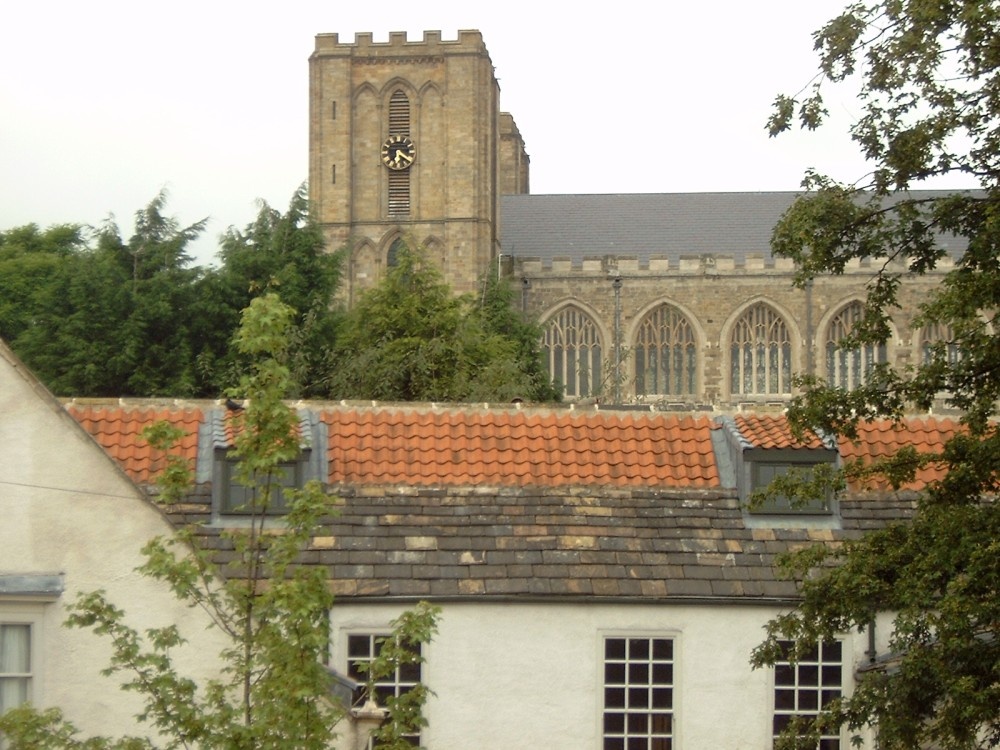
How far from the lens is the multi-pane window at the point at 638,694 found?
14539 millimetres

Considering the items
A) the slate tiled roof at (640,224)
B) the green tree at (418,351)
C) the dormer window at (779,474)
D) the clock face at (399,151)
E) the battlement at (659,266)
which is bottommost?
the dormer window at (779,474)

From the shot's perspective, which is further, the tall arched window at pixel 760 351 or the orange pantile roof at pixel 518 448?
the tall arched window at pixel 760 351

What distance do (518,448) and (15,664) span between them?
5.65m

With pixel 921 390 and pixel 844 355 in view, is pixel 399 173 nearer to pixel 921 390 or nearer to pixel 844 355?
pixel 844 355

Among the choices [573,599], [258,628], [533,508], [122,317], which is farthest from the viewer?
[122,317]

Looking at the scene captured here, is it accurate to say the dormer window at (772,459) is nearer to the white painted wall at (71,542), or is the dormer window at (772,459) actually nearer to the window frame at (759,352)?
the white painted wall at (71,542)

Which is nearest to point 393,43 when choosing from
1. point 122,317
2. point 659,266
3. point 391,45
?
point 391,45

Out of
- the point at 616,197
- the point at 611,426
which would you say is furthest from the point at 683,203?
the point at 611,426

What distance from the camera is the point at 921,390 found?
12.2m

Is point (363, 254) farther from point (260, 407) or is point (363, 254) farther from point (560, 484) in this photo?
point (260, 407)

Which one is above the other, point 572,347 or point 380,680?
point 572,347

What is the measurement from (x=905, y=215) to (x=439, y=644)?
5108mm

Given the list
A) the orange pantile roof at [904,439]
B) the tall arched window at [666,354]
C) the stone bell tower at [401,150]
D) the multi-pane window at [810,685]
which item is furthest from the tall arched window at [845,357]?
the multi-pane window at [810,685]

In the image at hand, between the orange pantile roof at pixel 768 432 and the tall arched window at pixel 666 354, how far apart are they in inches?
1688
